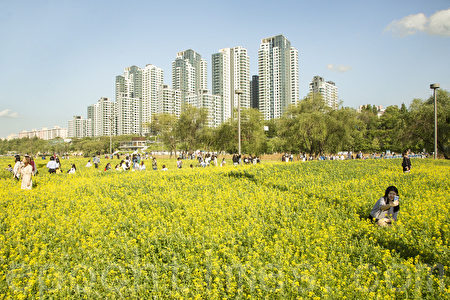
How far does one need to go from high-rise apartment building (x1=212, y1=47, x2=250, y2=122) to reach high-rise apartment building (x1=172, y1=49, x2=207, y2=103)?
1676cm

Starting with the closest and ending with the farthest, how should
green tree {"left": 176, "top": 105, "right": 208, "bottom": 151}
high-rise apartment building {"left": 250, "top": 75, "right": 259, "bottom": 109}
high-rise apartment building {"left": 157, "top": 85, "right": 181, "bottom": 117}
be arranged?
green tree {"left": 176, "top": 105, "right": 208, "bottom": 151} → high-rise apartment building {"left": 157, "top": 85, "right": 181, "bottom": 117} → high-rise apartment building {"left": 250, "top": 75, "right": 259, "bottom": 109}

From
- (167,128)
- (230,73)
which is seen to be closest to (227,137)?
(167,128)

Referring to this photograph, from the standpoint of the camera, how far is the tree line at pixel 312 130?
109ft

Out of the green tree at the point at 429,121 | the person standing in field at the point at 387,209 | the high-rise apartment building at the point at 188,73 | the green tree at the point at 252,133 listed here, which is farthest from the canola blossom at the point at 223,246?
the high-rise apartment building at the point at 188,73

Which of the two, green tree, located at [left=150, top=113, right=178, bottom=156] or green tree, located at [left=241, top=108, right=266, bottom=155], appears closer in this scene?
green tree, located at [left=241, top=108, right=266, bottom=155]

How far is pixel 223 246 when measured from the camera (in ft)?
20.6

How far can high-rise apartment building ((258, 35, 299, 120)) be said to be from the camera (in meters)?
138

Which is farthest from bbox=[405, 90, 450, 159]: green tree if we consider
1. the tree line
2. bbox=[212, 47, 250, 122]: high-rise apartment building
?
bbox=[212, 47, 250, 122]: high-rise apartment building

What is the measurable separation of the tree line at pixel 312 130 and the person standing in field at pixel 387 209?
58.4 feet

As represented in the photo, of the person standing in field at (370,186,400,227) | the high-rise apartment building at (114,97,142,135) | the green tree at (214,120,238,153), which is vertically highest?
the high-rise apartment building at (114,97,142,135)

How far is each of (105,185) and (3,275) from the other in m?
7.12

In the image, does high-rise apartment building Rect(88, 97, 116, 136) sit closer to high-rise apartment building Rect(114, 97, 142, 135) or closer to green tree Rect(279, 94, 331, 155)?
high-rise apartment building Rect(114, 97, 142, 135)

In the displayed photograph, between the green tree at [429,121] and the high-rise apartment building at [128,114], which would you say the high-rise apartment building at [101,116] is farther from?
the green tree at [429,121]

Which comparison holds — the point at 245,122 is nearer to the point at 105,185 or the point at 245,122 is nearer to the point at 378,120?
the point at 105,185
